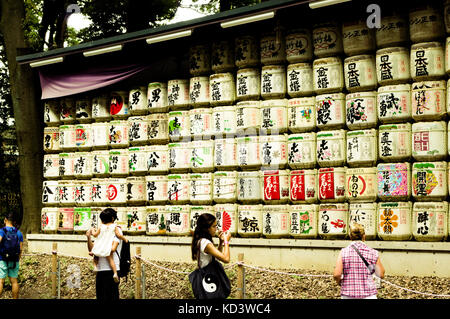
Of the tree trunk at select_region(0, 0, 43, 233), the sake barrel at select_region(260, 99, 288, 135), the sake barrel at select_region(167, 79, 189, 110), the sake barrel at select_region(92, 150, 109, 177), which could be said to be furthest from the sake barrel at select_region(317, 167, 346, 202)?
the tree trunk at select_region(0, 0, 43, 233)

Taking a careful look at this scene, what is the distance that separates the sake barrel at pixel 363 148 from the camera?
10.9 m

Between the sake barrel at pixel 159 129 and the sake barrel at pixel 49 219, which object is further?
the sake barrel at pixel 49 219

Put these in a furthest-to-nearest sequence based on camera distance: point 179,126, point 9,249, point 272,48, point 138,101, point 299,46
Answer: point 138,101 → point 179,126 → point 272,48 → point 299,46 → point 9,249

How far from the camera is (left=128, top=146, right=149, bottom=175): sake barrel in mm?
13656

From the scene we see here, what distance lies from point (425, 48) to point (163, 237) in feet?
22.6

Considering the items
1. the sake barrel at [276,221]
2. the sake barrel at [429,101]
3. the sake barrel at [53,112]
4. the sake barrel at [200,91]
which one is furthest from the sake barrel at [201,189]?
the sake barrel at [53,112]

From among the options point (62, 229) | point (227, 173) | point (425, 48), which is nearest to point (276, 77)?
point (227, 173)

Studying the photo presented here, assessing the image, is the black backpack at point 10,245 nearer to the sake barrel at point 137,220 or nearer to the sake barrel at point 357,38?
the sake barrel at point 137,220

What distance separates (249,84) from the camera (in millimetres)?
12344

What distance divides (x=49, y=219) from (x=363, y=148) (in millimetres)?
8408

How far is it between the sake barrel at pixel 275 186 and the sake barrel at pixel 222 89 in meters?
1.88

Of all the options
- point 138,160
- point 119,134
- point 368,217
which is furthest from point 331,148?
point 119,134

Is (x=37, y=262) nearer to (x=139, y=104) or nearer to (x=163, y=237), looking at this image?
(x=163, y=237)

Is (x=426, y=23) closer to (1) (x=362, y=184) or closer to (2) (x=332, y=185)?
(1) (x=362, y=184)
